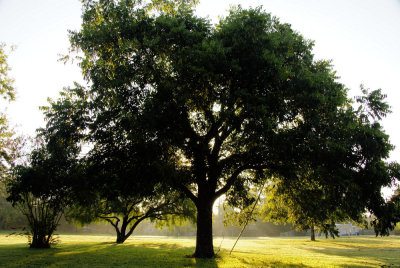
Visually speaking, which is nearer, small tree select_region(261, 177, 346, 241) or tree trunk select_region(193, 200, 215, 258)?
small tree select_region(261, 177, 346, 241)

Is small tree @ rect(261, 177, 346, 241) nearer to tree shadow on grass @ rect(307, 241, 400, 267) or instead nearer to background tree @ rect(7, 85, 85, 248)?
tree shadow on grass @ rect(307, 241, 400, 267)

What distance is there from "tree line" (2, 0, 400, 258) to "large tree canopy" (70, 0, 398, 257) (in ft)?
0.21

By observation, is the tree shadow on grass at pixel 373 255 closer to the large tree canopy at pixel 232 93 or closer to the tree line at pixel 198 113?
the tree line at pixel 198 113

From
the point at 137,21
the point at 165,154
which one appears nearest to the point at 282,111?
the point at 165,154

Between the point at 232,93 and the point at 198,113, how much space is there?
342 cm

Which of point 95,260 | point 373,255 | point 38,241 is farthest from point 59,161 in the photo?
point 373,255

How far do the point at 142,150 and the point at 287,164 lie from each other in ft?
26.1

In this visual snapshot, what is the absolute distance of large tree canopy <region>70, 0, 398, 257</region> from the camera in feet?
40.9

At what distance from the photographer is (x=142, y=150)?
44.5ft

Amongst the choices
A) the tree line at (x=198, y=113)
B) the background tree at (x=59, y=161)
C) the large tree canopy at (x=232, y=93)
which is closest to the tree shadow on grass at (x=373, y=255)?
the tree line at (x=198, y=113)

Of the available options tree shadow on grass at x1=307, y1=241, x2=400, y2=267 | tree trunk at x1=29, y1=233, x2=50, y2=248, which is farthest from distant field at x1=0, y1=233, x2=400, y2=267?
tree trunk at x1=29, y1=233, x2=50, y2=248

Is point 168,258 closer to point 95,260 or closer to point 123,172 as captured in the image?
point 95,260

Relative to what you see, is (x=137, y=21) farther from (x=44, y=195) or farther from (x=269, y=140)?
(x=44, y=195)

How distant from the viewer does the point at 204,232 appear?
53.8ft
